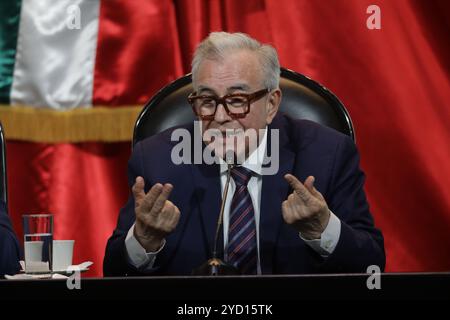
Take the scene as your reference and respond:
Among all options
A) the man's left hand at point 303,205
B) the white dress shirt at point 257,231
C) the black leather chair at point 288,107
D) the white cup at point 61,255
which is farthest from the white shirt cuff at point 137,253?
the black leather chair at point 288,107

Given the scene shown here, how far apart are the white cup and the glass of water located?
0.18m

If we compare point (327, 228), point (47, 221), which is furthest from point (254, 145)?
point (47, 221)

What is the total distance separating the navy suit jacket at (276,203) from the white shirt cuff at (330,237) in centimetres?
5

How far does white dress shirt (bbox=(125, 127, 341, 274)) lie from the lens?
1783mm

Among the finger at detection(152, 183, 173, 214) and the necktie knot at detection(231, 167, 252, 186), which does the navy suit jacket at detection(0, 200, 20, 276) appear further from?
the necktie knot at detection(231, 167, 252, 186)

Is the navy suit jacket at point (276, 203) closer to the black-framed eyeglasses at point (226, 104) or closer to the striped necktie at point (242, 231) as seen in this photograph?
the striped necktie at point (242, 231)

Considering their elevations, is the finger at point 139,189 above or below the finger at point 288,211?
above

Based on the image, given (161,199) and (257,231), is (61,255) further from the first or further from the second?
(257,231)

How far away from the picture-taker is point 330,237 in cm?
178

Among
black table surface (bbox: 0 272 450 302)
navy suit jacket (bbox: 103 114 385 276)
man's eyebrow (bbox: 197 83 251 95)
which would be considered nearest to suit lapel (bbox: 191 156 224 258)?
navy suit jacket (bbox: 103 114 385 276)

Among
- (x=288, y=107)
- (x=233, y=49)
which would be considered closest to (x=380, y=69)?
(x=288, y=107)

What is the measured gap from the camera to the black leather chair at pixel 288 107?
7.26 ft

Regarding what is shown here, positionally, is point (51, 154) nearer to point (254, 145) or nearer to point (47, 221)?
point (254, 145)
